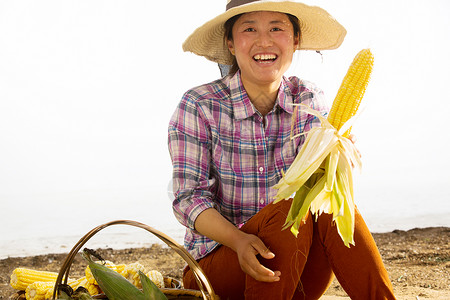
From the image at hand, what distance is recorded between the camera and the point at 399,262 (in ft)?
12.9

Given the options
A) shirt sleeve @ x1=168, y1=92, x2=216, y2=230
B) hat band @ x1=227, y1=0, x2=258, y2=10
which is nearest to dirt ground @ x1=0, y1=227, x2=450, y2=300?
shirt sleeve @ x1=168, y1=92, x2=216, y2=230

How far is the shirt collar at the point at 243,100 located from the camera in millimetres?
2416

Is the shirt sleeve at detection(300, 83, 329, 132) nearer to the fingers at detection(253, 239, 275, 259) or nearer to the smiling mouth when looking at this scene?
the smiling mouth

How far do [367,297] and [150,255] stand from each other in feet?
9.82

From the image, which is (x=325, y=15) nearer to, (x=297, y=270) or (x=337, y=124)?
(x=337, y=124)

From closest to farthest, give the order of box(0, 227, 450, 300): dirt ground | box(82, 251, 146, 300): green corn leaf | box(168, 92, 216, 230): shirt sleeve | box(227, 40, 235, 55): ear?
box(82, 251, 146, 300): green corn leaf → box(168, 92, 216, 230): shirt sleeve → box(227, 40, 235, 55): ear → box(0, 227, 450, 300): dirt ground

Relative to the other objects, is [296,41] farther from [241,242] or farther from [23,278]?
[23,278]

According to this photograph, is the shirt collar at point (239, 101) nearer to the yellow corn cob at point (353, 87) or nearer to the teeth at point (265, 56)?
the teeth at point (265, 56)

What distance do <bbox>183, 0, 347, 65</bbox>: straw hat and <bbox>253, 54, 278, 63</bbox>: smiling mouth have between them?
0.20 m

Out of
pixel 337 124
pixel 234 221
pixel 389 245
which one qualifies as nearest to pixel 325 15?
pixel 337 124

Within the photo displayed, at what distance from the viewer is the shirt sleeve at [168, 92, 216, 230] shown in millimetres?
2242

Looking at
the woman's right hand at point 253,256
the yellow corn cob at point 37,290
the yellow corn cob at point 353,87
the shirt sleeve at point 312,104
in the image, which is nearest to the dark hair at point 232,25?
the shirt sleeve at point 312,104

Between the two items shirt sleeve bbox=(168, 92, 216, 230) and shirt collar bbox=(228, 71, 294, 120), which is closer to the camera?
shirt sleeve bbox=(168, 92, 216, 230)

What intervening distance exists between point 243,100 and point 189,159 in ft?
1.32
